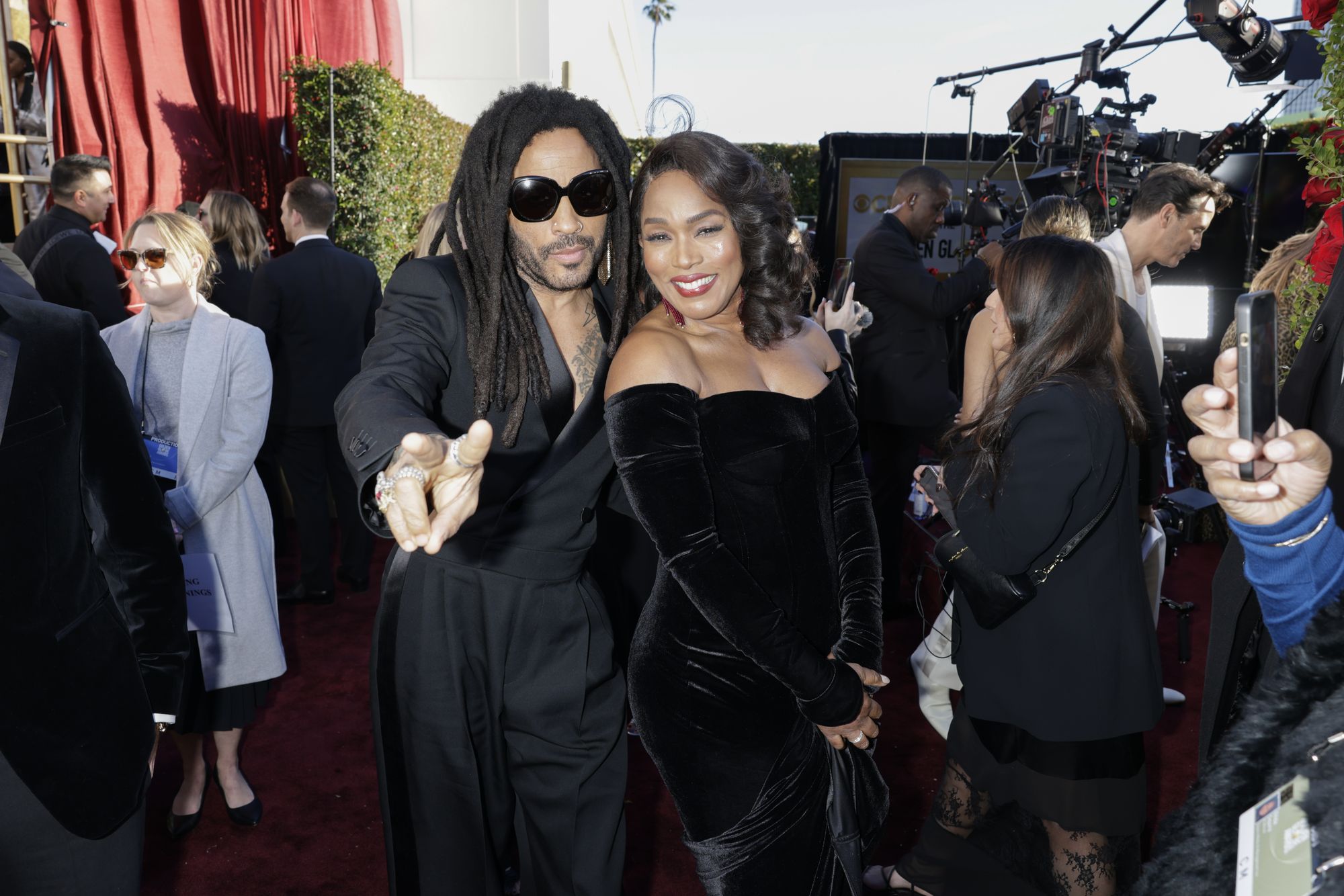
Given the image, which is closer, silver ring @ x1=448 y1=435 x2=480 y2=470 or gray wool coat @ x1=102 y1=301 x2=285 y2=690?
silver ring @ x1=448 y1=435 x2=480 y2=470

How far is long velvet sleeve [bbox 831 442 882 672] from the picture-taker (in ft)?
7.08

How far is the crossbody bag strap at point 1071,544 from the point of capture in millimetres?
2299

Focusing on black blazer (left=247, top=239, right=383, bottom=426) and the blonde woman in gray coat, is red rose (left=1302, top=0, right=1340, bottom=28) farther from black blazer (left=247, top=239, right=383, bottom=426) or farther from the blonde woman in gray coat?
black blazer (left=247, top=239, right=383, bottom=426)

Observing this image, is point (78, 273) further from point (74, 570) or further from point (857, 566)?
point (857, 566)

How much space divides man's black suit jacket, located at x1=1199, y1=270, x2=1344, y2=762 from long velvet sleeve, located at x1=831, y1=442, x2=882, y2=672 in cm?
69

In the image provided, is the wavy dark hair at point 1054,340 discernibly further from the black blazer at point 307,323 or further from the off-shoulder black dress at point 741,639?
the black blazer at point 307,323

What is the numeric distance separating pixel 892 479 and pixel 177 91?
6784mm

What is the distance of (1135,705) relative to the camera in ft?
7.72

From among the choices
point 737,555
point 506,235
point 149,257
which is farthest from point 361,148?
point 737,555

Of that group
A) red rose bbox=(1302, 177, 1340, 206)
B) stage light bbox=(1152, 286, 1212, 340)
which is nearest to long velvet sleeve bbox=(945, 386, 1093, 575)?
red rose bbox=(1302, 177, 1340, 206)

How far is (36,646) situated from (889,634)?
414 cm

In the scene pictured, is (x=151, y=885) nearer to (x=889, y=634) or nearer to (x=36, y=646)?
(x=36, y=646)

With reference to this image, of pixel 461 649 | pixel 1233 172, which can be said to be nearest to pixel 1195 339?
pixel 1233 172

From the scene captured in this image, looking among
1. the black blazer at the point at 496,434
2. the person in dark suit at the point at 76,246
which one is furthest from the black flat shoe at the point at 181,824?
the person in dark suit at the point at 76,246
